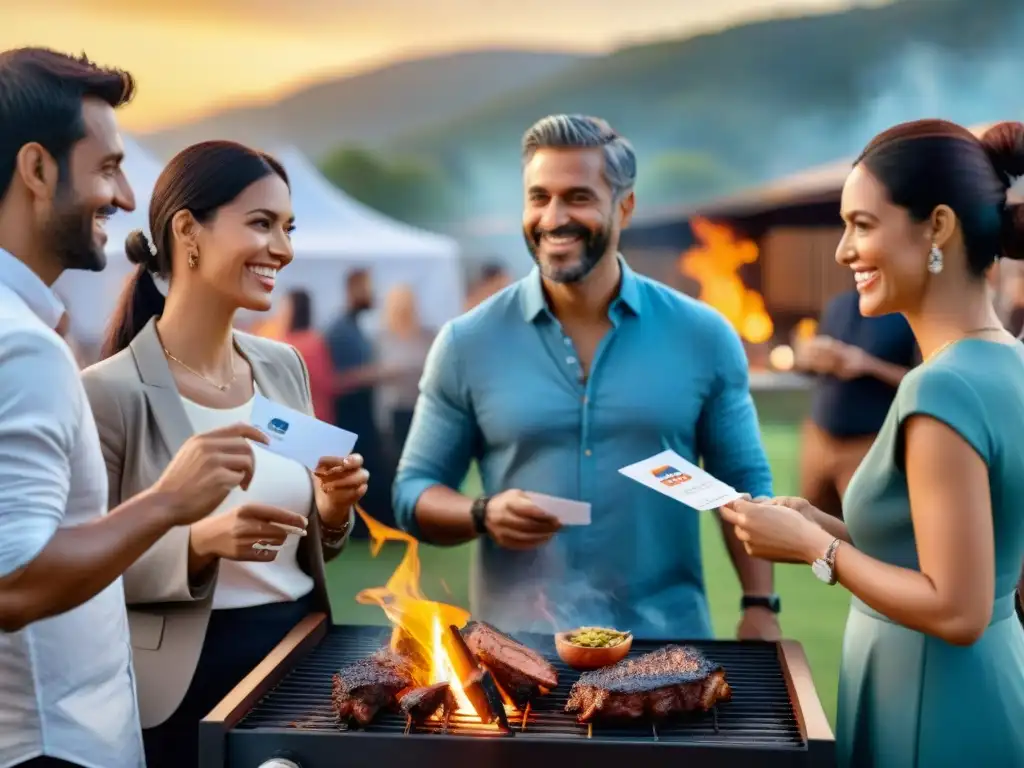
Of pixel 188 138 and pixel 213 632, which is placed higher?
pixel 188 138

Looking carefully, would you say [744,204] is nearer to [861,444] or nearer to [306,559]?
[861,444]

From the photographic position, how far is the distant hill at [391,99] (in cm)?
1205

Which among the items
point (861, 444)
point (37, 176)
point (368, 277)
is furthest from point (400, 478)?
point (368, 277)

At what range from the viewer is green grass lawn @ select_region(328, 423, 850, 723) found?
22.3 feet

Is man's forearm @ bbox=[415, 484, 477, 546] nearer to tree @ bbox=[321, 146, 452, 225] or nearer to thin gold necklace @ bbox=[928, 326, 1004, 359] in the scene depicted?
thin gold necklace @ bbox=[928, 326, 1004, 359]

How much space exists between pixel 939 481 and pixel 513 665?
106 centimetres

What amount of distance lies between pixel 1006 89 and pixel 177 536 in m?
11.2

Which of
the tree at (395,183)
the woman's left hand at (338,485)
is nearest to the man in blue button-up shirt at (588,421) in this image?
the woman's left hand at (338,485)

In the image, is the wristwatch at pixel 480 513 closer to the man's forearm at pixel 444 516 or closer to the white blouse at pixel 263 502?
the man's forearm at pixel 444 516

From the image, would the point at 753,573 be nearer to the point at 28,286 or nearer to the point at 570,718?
the point at 570,718

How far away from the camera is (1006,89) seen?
11.4 m

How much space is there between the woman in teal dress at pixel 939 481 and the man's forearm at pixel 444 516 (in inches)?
45.1

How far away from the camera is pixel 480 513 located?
10.6 ft

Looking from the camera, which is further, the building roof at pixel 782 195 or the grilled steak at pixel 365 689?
the building roof at pixel 782 195
